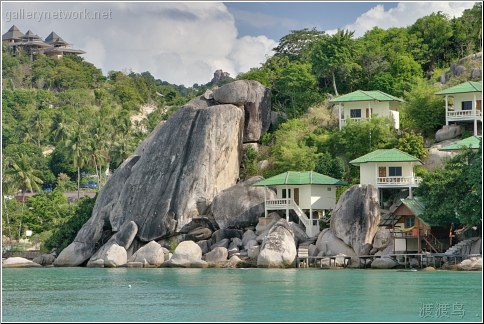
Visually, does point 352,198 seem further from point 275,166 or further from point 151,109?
point 151,109

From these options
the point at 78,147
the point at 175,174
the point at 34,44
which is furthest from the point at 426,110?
the point at 34,44

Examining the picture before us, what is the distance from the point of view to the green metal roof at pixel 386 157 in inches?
2056

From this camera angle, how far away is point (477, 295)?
3488 cm

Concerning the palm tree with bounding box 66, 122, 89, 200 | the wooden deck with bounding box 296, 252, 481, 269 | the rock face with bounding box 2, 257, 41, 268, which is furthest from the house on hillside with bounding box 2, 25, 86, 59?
the wooden deck with bounding box 296, 252, 481, 269

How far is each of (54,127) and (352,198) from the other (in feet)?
160

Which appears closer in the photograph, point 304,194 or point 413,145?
point 413,145

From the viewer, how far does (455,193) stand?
153 ft

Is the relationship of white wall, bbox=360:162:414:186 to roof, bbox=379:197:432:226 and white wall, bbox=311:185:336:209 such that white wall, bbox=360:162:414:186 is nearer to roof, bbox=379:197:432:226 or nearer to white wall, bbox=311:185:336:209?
roof, bbox=379:197:432:226

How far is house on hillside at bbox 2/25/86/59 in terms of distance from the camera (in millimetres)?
131125

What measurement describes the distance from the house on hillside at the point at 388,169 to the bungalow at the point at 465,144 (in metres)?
1.66

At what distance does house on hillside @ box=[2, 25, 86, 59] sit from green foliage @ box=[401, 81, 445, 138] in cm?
7955

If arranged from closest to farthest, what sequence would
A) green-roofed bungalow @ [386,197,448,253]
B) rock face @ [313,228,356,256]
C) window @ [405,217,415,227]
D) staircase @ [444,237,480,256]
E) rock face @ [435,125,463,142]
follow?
staircase @ [444,237,480,256]
green-roofed bungalow @ [386,197,448,253]
window @ [405,217,415,227]
rock face @ [313,228,356,256]
rock face @ [435,125,463,142]

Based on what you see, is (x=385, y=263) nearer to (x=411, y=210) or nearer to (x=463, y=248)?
(x=411, y=210)

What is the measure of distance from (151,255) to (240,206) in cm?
543
